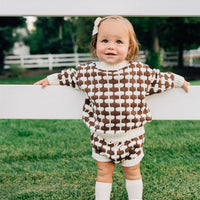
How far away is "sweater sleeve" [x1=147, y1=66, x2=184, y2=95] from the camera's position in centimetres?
159

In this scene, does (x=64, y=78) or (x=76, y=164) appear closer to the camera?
(x=64, y=78)

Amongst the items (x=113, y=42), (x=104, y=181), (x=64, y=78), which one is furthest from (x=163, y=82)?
(x=104, y=181)

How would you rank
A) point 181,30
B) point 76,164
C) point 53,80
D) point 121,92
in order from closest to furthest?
1. point 121,92
2. point 53,80
3. point 76,164
4. point 181,30

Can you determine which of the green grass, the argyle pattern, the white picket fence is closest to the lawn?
the green grass

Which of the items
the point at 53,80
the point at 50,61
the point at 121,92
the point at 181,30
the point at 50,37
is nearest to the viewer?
the point at 121,92

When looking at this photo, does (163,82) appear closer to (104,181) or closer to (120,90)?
(120,90)

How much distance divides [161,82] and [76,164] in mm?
1372

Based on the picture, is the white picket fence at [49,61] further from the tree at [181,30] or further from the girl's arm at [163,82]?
the girl's arm at [163,82]

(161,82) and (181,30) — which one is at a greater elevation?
(181,30)

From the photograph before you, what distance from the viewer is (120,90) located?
1.58m

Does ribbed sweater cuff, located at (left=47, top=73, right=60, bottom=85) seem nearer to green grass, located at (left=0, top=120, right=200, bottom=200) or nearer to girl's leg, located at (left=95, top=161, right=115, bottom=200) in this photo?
girl's leg, located at (left=95, top=161, right=115, bottom=200)

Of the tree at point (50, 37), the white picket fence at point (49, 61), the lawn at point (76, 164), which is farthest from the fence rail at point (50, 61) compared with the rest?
the lawn at point (76, 164)

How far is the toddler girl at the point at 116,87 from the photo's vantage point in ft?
5.22

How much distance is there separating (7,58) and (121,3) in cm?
2005
